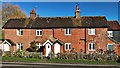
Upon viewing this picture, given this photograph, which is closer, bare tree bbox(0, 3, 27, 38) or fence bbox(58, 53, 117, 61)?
fence bbox(58, 53, 117, 61)

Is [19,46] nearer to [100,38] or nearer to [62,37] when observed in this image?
[62,37]

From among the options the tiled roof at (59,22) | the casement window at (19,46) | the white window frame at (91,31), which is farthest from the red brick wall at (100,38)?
the casement window at (19,46)

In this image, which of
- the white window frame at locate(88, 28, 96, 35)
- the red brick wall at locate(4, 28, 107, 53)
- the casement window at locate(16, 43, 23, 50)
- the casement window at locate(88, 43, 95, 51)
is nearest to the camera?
the red brick wall at locate(4, 28, 107, 53)

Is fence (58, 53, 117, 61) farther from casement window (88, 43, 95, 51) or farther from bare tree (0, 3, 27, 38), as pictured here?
bare tree (0, 3, 27, 38)

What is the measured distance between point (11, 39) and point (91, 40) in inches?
604

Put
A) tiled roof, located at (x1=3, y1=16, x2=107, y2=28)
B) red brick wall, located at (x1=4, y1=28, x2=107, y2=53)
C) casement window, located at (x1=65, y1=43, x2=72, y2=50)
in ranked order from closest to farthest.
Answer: red brick wall, located at (x1=4, y1=28, x2=107, y2=53)
casement window, located at (x1=65, y1=43, x2=72, y2=50)
tiled roof, located at (x1=3, y1=16, x2=107, y2=28)

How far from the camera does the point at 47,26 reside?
45250mm

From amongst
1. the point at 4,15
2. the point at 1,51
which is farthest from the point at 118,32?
the point at 4,15

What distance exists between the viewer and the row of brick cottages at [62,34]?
4359 centimetres

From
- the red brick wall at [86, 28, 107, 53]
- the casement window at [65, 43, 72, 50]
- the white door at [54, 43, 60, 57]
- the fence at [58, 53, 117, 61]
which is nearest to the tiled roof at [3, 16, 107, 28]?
the red brick wall at [86, 28, 107, 53]

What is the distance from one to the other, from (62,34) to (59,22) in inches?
106

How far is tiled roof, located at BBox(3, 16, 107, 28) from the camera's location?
44500 millimetres

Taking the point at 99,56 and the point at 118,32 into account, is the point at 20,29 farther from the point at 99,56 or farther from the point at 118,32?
the point at 118,32

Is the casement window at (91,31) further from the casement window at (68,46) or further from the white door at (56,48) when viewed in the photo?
the white door at (56,48)
